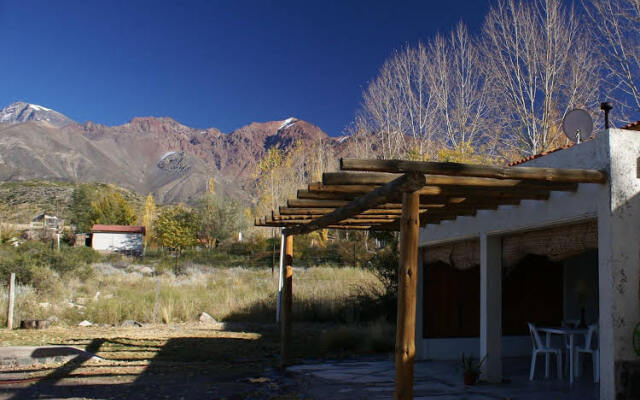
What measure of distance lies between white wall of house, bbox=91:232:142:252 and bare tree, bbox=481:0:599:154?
3135 cm

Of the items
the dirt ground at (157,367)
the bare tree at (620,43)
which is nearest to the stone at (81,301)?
the dirt ground at (157,367)

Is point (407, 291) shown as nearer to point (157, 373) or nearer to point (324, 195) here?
point (324, 195)

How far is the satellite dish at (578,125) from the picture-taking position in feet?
22.7

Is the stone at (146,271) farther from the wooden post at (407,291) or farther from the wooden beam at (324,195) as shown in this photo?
the wooden post at (407,291)

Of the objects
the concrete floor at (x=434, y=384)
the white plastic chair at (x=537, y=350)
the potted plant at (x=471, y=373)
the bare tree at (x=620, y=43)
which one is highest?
the bare tree at (x=620, y=43)

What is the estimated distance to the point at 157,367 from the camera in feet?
30.6

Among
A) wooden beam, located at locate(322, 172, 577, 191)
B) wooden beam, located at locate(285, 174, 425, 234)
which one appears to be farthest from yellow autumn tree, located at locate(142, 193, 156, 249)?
wooden beam, located at locate(322, 172, 577, 191)

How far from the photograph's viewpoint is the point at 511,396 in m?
6.49

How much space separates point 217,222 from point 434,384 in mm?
39629

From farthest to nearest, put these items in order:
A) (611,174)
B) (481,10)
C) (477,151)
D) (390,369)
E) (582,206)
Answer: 1. (477,151)
2. (481,10)
3. (390,369)
4. (582,206)
5. (611,174)

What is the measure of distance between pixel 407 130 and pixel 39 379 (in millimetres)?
19496

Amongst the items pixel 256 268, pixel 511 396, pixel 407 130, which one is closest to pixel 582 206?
pixel 511 396

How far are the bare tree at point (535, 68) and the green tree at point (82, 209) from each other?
40.6 m

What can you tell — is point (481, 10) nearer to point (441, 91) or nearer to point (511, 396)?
point (441, 91)
